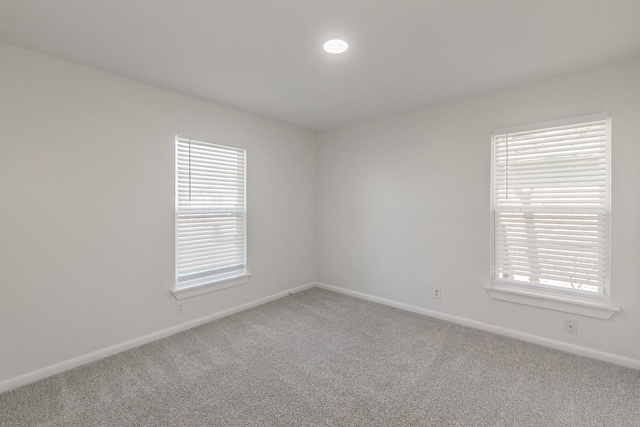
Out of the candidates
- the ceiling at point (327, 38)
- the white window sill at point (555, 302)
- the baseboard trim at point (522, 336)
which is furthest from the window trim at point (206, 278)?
the white window sill at point (555, 302)

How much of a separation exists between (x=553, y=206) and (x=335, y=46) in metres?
2.35

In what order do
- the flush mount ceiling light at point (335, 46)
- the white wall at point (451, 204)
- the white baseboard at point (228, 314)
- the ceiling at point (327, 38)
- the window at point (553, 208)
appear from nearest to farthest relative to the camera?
1. the ceiling at point (327, 38)
2. the flush mount ceiling light at point (335, 46)
3. the white baseboard at point (228, 314)
4. the white wall at point (451, 204)
5. the window at point (553, 208)

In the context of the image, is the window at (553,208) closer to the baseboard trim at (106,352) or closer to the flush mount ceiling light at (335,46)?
the flush mount ceiling light at (335,46)

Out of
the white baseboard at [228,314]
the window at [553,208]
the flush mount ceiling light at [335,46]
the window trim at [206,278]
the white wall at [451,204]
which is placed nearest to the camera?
the flush mount ceiling light at [335,46]

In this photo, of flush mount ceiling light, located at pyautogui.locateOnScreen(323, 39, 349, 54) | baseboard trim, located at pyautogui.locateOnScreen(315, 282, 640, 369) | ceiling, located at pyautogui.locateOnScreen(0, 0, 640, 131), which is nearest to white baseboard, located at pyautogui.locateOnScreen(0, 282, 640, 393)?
baseboard trim, located at pyautogui.locateOnScreen(315, 282, 640, 369)

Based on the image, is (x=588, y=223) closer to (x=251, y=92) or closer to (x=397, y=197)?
(x=397, y=197)

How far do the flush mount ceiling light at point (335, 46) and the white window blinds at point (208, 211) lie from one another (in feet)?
5.73

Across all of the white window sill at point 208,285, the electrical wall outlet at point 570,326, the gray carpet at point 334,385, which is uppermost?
the white window sill at point 208,285

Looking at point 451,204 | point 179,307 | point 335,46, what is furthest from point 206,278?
point 451,204

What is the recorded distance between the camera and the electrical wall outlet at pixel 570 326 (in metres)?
2.52

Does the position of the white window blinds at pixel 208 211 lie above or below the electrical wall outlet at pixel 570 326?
above

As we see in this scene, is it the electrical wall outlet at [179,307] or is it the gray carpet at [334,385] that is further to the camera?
the electrical wall outlet at [179,307]

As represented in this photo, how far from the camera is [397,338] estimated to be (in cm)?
284

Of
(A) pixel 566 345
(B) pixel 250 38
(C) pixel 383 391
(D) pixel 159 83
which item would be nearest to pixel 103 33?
(D) pixel 159 83
